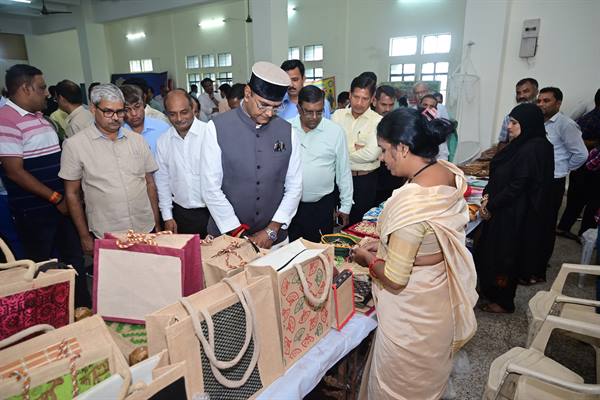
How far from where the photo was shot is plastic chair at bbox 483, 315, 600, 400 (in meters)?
1.42

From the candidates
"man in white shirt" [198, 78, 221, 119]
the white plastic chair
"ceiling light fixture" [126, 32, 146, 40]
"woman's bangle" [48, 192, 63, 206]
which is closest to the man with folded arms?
"woman's bangle" [48, 192, 63, 206]

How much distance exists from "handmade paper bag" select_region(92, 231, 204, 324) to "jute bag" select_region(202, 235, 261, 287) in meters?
0.04

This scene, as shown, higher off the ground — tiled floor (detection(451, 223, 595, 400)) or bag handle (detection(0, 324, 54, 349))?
bag handle (detection(0, 324, 54, 349))

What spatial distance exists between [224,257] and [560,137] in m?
3.69

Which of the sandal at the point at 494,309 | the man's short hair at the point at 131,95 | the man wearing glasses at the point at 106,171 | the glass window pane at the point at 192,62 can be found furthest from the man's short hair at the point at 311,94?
the glass window pane at the point at 192,62

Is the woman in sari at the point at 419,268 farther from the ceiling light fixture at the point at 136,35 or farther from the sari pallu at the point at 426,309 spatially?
the ceiling light fixture at the point at 136,35

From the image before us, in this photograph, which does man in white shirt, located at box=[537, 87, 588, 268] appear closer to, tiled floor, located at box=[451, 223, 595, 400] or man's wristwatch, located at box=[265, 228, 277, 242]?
tiled floor, located at box=[451, 223, 595, 400]

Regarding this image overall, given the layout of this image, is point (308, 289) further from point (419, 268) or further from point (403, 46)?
point (403, 46)

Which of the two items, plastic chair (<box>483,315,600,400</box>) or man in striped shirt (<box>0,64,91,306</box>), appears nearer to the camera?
plastic chair (<box>483,315,600,400</box>)

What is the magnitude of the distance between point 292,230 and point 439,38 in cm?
737

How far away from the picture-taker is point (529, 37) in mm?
5434

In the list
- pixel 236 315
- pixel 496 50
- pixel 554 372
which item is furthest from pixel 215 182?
pixel 496 50

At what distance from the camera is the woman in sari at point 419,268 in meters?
1.25

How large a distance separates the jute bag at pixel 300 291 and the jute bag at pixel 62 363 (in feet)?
1.36
